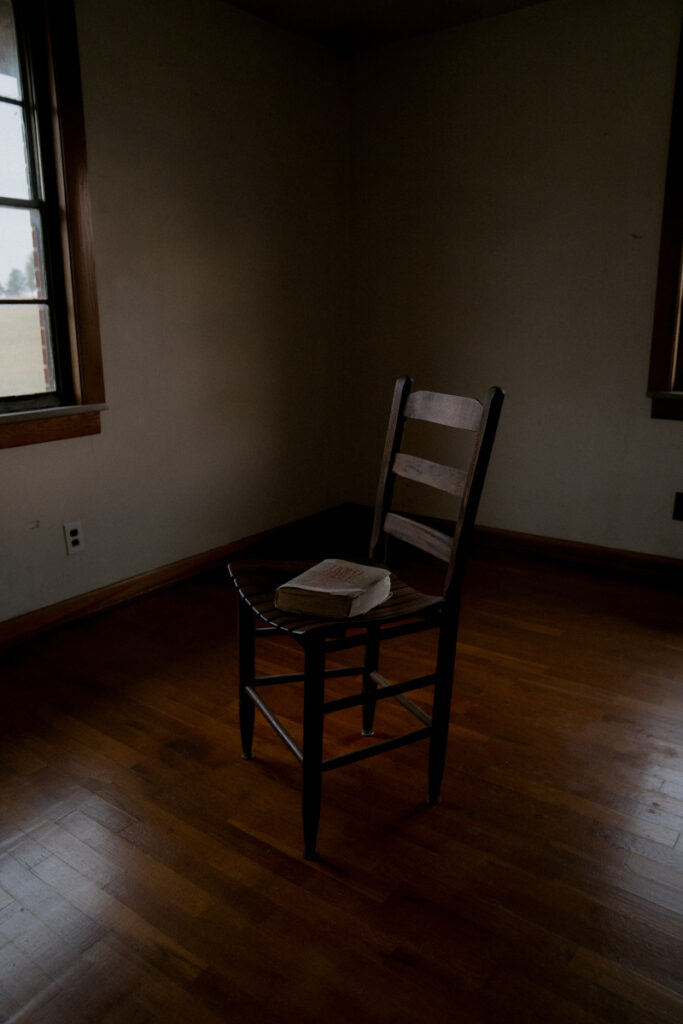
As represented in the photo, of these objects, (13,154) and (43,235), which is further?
(43,235)

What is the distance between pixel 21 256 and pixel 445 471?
1.72 m

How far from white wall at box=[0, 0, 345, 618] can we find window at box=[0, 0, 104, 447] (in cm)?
8

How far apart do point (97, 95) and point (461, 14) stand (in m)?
1.61

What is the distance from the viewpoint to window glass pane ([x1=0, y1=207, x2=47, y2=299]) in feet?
8.16

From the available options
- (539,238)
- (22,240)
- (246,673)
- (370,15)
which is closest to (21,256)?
A: (22,240)

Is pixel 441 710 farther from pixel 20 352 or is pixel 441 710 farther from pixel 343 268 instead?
pixel 343 268

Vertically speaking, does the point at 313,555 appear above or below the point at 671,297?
below

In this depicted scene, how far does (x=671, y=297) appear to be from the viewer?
3.04m

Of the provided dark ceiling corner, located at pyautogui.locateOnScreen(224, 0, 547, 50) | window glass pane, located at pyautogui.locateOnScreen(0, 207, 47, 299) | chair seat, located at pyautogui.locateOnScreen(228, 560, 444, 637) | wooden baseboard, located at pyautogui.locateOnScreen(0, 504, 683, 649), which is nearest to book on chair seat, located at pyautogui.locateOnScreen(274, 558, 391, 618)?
chair seat, located at pyautogui.locateOnScreen(228, 560, 444, 637)

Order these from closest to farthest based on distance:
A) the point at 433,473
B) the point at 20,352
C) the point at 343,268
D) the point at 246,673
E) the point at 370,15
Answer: the point at 433,473 < the point at 246,673 < the point at 20,352 < the point at 370,15 < the point at 343,268

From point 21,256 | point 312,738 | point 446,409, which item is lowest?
point 312,738

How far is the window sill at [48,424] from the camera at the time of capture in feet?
8.20

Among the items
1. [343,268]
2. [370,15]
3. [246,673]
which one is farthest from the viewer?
[343,268]

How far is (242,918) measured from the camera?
146cm
